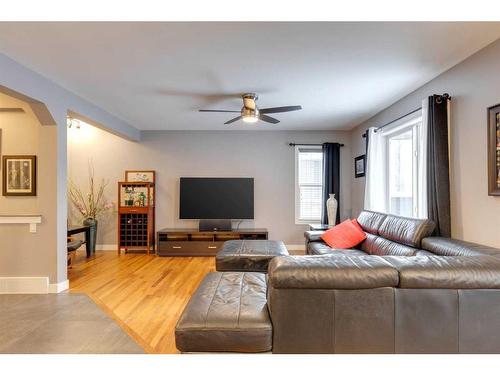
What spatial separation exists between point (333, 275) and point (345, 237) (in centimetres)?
265

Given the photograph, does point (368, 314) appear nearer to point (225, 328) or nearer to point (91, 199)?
point (225, 328)

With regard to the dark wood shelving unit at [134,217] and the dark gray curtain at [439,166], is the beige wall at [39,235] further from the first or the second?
the dark gray curtain at [439,166]

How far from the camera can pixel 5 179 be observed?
378cm

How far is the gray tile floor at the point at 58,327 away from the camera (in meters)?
2.25

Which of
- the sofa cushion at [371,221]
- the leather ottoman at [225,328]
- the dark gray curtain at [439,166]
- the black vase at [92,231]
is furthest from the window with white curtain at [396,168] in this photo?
the black vase at [92,231]

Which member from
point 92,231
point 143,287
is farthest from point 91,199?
point 143,287

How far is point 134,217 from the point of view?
18.4 ft

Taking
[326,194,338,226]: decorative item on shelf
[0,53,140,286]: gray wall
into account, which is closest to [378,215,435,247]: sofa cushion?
[326,194,338,226]: decorative item on shelf

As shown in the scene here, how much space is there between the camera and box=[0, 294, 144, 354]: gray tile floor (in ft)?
7.38

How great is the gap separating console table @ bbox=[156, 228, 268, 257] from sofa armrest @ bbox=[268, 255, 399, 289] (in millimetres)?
3883

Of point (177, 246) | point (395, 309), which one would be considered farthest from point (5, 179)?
point (395, 309)

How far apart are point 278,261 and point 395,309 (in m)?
0.61

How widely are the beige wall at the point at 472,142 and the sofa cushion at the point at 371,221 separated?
0.92 meters

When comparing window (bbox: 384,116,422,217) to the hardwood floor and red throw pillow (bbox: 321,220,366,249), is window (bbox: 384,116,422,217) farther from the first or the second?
the hardwood floor
